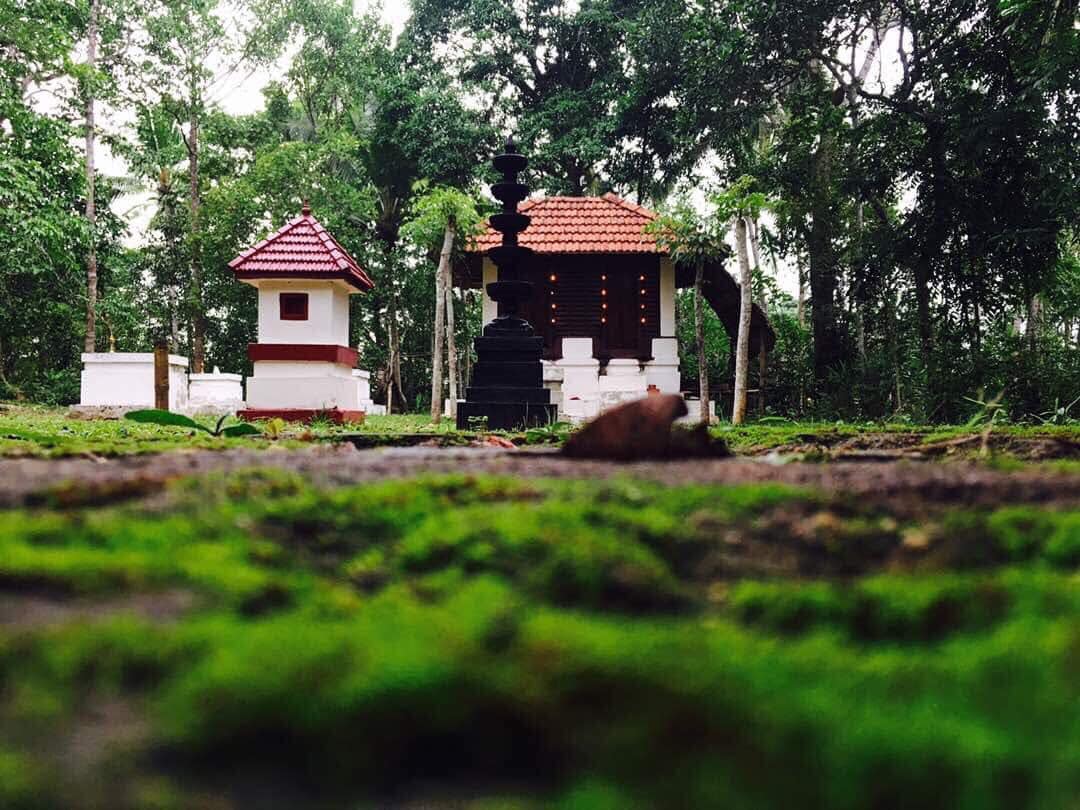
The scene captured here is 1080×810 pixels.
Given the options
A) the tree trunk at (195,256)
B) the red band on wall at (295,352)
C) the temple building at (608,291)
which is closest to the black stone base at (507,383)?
the red band on wall at (295,352)

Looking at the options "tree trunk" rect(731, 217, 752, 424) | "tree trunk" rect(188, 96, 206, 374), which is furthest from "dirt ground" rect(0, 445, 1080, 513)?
"tree trunk" rect(188, 96, 206, 374)

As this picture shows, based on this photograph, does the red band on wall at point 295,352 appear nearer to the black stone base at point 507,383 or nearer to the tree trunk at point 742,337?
the black stone base at point 507,383

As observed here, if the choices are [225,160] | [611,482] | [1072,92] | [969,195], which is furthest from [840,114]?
[225,160]

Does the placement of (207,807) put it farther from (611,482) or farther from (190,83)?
(190,83)

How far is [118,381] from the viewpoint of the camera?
1440 centimetres

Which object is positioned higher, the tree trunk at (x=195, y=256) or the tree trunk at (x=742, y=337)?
the tree trunk at (x=195, y=256)

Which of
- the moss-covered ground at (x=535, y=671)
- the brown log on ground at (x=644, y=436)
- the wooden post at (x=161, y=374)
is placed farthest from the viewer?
the wooden post at (x=161, y=374)

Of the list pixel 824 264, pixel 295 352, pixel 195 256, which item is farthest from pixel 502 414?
pixel 195 256

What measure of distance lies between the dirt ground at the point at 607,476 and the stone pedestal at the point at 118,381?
44.0 feet

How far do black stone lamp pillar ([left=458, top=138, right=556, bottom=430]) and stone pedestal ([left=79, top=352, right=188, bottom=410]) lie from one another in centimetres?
749

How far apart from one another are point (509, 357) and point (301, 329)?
5385mm

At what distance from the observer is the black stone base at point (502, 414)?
8.48 m

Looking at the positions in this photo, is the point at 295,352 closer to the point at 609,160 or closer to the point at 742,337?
the point at 742,337

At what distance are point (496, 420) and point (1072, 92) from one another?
8216 millimetres
